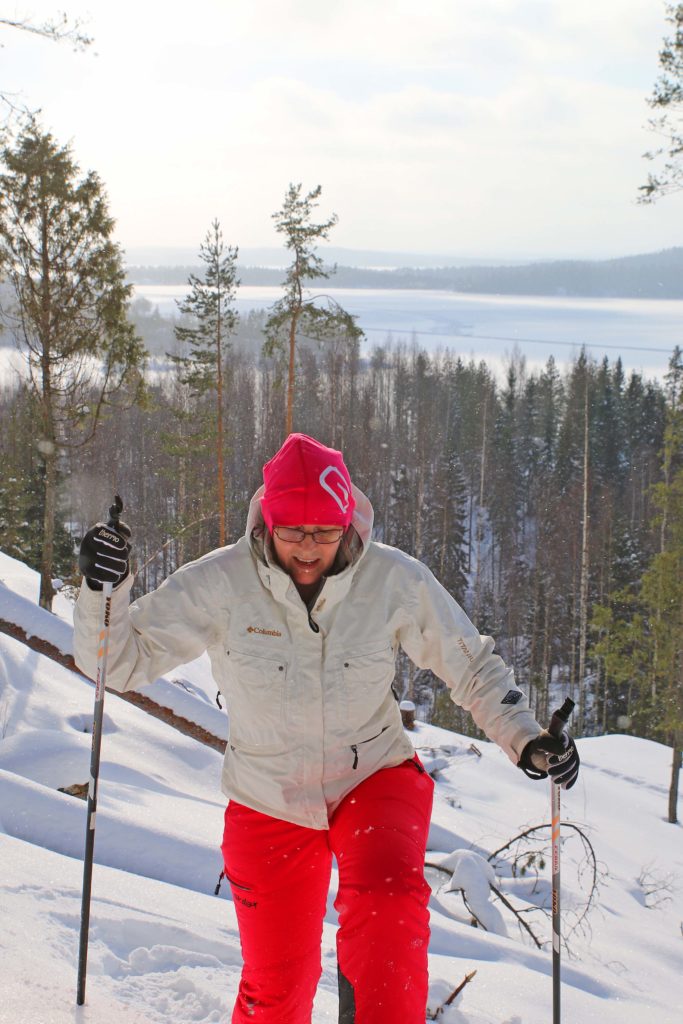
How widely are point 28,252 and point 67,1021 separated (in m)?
14.0

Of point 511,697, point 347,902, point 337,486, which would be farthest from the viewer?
point 511,697

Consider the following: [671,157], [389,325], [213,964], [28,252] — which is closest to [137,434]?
[28,252]

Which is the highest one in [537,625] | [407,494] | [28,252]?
[28,252]

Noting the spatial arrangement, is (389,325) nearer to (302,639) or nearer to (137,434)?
(137,434)

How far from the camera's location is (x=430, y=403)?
54.0 meters

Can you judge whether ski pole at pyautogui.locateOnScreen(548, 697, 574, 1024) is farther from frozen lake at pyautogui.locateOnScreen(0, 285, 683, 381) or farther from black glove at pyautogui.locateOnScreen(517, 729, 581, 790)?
frozen lake at pyautogui.locateOnScreen(0, 285, 683, 381)

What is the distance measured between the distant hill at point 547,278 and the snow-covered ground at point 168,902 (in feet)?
476

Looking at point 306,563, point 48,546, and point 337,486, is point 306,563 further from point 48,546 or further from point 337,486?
point 48,546

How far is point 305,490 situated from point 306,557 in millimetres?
210

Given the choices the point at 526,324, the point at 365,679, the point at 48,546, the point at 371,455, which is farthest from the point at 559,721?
the point at 526,324

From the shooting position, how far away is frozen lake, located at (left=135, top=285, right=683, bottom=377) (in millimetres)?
119481

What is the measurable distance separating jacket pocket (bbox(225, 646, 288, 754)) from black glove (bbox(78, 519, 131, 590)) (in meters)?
0.43

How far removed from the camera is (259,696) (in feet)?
8.09

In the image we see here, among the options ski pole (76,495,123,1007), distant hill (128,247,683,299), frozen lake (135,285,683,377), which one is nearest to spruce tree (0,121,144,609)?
ski pole (76,495,123,1007)
